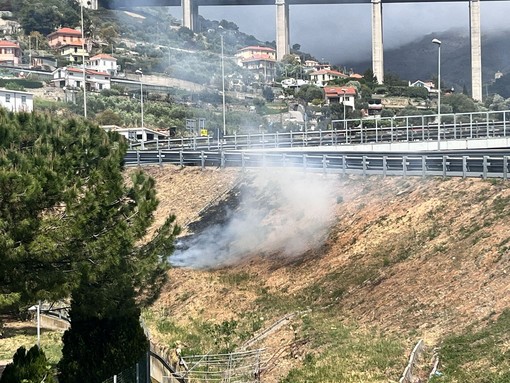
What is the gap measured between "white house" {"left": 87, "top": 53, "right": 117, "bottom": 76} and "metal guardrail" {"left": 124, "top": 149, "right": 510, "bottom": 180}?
96.8 m

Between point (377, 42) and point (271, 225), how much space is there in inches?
5044

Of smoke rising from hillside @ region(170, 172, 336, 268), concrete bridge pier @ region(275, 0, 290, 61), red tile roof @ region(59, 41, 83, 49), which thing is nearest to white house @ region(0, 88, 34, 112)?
smoke rising from hillside @ region(170, 172, 336, 268)

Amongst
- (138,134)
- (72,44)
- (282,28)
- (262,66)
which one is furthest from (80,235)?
(262,66)

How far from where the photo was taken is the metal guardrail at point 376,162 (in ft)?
109

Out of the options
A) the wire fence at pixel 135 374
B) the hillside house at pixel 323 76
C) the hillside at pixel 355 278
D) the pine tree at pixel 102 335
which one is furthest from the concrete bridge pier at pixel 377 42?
the pine tree at pixel 102 335

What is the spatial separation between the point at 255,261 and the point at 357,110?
10238 cm

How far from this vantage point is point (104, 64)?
477ft

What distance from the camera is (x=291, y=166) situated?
41.5 metres

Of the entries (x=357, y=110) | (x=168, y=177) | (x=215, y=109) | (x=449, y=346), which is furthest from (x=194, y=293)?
(x=357, y=110)

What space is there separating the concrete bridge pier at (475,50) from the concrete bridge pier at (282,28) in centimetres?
3510

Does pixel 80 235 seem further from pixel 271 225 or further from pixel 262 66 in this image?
pixel 262 66

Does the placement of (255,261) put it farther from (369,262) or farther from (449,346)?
(449,346)

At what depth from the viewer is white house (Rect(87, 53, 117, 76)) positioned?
144375 millimetres

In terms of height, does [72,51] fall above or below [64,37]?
below
